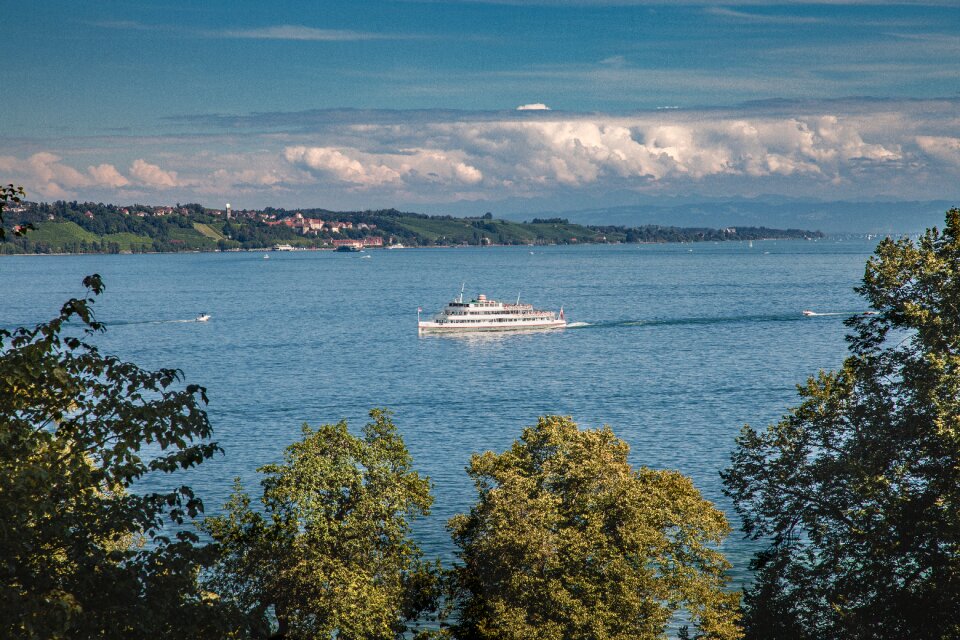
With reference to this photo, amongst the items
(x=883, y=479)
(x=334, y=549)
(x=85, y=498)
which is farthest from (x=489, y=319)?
(x=85, y=498)

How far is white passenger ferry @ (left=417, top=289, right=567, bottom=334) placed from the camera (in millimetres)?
164500

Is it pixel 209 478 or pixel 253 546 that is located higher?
pixel 253 546

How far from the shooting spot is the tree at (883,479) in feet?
84.8

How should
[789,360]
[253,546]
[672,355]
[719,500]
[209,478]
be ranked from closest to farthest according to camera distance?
[253,546] < [719,500] < [209,478] < [789,360] < [672,355]

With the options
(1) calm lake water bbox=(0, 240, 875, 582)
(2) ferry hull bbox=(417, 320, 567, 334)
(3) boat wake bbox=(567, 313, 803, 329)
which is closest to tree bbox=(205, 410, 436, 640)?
(1) calm lake water bbox=(0, 240, 875, 582)

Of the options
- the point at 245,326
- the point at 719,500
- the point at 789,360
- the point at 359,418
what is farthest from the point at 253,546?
the point at 245,326

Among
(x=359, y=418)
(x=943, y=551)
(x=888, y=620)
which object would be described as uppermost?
(x=943, y=551)

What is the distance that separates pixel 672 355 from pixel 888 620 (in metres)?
100

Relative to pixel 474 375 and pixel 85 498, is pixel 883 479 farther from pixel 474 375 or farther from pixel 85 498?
pixel 474 375

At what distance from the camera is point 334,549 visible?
28812mm

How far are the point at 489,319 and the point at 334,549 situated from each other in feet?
460

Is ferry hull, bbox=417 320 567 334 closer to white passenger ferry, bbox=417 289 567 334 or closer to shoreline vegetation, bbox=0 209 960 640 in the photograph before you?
white passenger ferry, bbox=417 289 567 334

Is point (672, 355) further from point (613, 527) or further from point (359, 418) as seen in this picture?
point (613, 527)

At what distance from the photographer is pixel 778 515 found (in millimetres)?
30094
